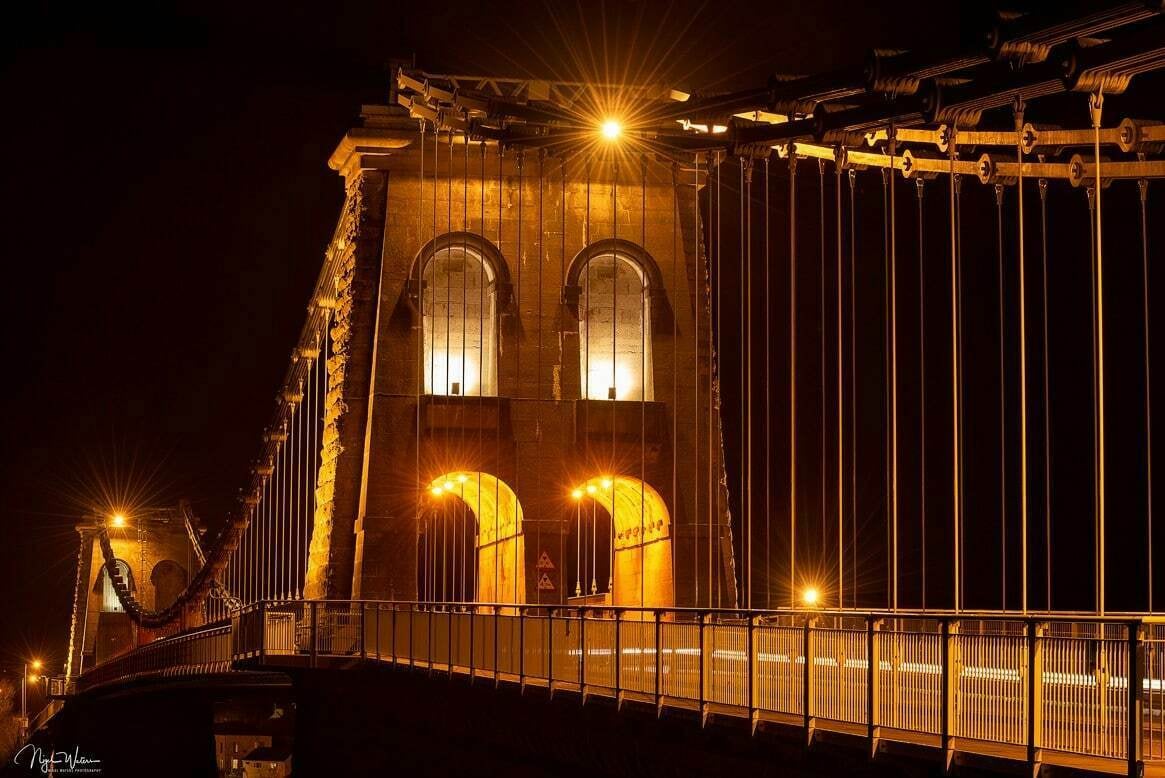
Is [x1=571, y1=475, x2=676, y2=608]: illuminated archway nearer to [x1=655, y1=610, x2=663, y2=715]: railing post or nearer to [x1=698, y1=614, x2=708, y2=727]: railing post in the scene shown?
[x1=655, y1=610, x2=663, y2=715]: railing post

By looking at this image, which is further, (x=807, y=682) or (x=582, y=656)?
(x=582, y=656)

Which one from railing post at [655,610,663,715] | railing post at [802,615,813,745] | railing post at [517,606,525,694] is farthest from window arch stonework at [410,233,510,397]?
railing post at [802,615,813,745]

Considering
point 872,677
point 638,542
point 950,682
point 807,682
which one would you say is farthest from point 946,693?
point 638,542

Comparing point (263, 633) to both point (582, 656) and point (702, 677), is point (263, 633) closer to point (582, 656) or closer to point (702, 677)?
point (582, 656)

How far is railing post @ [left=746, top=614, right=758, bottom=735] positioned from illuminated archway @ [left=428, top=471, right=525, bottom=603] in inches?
679

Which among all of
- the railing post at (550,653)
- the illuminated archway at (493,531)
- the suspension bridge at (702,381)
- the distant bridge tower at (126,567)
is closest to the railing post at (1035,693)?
the suspension bridge at (702,381)

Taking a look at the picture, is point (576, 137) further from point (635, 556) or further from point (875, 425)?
point (875, 425)

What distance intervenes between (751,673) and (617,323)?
20429 millimetres

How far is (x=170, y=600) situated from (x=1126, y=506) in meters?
51.2

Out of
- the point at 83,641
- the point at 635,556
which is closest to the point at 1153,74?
the point at 635,556

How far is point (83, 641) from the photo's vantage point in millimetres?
73250

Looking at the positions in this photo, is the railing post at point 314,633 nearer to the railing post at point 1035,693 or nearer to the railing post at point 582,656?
the railing post at point 582,656

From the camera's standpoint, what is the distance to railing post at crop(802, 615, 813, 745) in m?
13.6

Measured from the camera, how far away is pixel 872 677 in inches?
513
